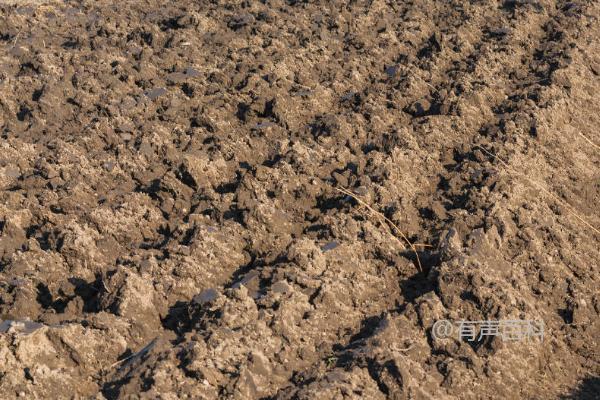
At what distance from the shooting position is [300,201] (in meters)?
5.40

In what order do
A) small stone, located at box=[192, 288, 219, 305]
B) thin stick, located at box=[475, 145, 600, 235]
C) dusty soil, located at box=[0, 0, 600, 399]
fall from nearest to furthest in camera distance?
dusty soil, located at box=[0, 0, 600, 399]
small stone, located at box=[192, 288, 219, 305]
thin stick, located at box=[475, 145, 600, 235]

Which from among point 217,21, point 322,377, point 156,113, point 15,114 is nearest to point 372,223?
point 322,377

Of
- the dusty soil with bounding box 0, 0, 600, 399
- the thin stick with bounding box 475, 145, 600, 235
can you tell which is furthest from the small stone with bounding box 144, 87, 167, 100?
the thin stick with bounding box 475, 145, 600, 235

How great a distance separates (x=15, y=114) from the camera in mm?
6797

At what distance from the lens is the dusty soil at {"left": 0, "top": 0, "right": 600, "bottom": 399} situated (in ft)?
13.2

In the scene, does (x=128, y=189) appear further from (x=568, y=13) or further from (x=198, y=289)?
(x=568, y=13)

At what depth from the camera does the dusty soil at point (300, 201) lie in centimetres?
403

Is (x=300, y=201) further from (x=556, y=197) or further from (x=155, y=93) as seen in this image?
(x=155, y=93)

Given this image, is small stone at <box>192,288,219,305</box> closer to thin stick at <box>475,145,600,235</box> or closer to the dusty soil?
the dusty soil

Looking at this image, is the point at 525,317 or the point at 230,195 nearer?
the point at 525,317

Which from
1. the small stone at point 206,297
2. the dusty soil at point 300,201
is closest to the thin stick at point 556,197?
the dusty soil at point 300,201

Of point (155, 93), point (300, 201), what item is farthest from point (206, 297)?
point (155, 93)

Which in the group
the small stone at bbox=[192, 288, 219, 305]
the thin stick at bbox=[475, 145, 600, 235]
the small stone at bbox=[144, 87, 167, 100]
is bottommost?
the small stone at bbox=[144, 87, 167, 100]

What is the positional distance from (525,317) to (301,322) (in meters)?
1.18
